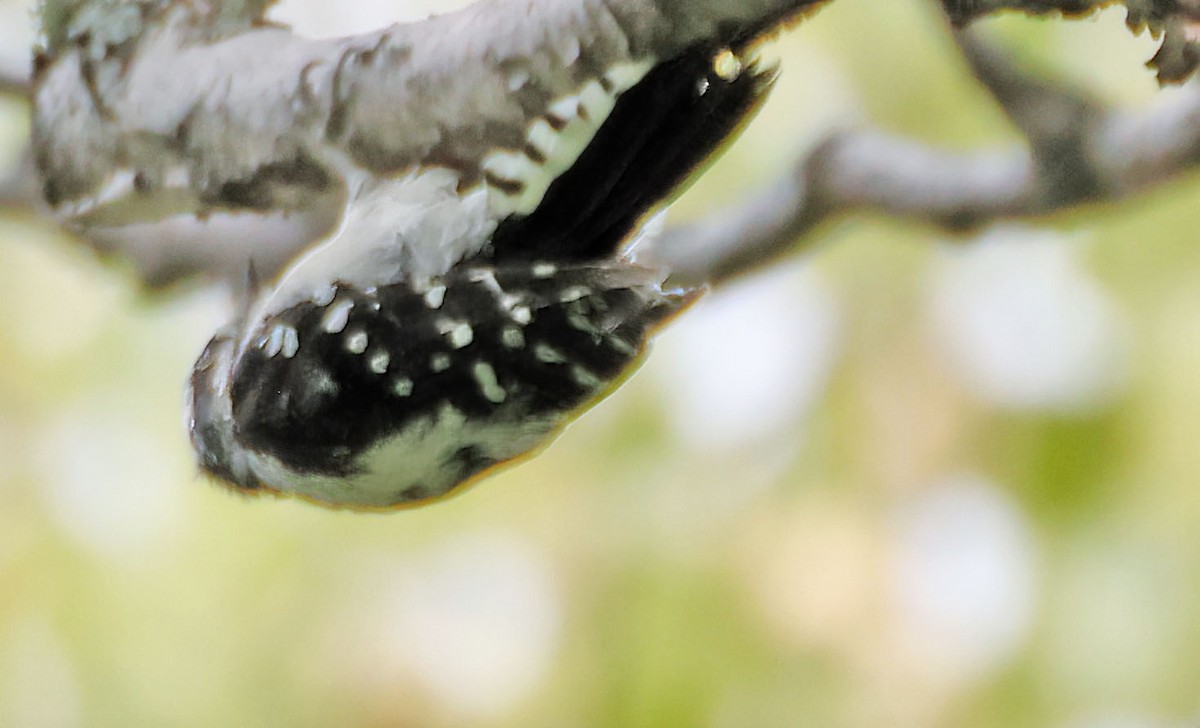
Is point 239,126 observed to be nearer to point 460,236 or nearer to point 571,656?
point 460,236

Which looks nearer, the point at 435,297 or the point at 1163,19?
the point at 1163,19

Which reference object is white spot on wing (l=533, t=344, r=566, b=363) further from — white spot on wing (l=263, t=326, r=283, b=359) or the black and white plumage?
white spot on wing (l=263, t=326, r=283, b=359)

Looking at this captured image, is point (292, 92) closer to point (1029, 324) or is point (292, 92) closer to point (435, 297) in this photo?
point (435, 297)

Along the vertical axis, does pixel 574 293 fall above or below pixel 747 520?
below

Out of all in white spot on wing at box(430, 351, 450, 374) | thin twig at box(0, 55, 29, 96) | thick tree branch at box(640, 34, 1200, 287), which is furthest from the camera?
thin twig at box(0, 55, 29, 96)

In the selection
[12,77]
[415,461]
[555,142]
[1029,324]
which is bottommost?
Result: [415,461]

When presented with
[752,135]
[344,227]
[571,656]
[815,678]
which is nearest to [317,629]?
[571,656]

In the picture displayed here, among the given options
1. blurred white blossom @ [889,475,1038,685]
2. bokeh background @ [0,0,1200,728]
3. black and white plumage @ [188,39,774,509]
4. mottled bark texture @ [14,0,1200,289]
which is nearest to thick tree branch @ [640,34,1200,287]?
mottled bark texture @ [14,0,1200,289]

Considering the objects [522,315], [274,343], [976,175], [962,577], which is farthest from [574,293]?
[962,577]
